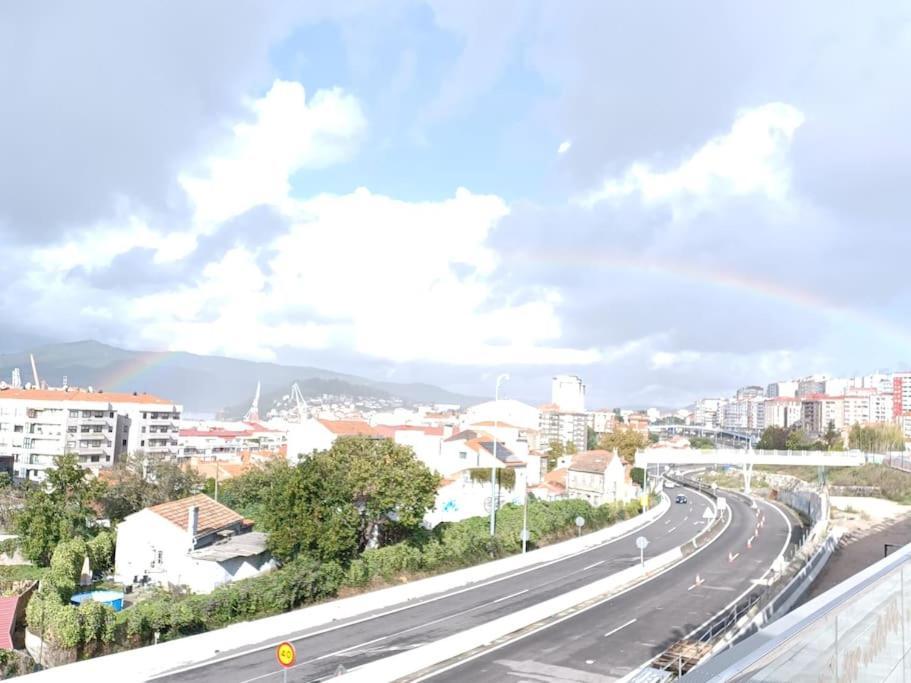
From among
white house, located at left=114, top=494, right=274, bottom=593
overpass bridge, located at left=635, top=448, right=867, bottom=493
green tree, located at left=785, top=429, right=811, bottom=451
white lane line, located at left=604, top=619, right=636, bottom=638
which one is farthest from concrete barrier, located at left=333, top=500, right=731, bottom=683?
green tree, located at left=785, top=429, right=811, bottom=451

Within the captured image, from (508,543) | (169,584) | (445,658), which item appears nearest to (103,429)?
(169,584)

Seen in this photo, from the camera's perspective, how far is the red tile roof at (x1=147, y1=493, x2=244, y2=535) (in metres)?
44.5

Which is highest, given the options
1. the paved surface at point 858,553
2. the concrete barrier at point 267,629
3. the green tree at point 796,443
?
the green tree at point 796,443

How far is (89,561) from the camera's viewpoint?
45.8 m

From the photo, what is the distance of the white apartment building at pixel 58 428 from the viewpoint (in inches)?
4309

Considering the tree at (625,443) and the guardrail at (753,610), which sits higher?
the tree at (625,443)

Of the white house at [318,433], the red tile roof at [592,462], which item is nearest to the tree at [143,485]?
the white house at [318,433]

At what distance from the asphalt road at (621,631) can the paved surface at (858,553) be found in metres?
3.36

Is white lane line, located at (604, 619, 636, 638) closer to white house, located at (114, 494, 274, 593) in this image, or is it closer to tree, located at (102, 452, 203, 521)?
white house, located at (114, 494, 274, 593)

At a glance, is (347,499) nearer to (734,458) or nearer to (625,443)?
(734,458)

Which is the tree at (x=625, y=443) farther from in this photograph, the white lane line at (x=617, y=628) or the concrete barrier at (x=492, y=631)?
the white lane line at (x=617, y=628)

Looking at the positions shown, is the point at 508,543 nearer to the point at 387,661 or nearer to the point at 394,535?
the point at 394,535

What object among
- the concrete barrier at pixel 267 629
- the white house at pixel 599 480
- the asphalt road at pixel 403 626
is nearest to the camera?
the concrete barrier at pixel 267 629

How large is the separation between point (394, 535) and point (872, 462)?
90450mm
